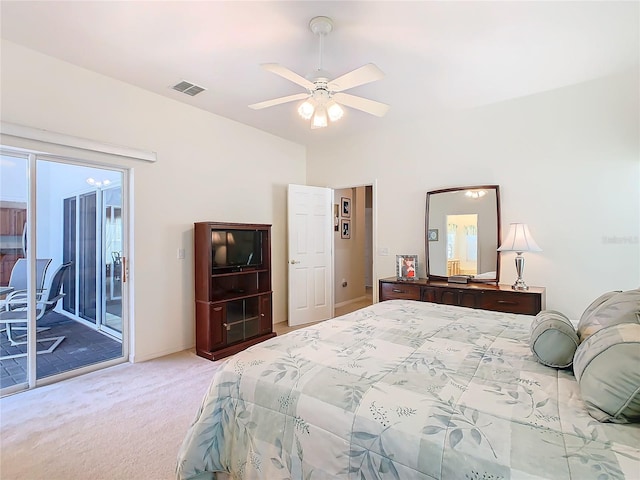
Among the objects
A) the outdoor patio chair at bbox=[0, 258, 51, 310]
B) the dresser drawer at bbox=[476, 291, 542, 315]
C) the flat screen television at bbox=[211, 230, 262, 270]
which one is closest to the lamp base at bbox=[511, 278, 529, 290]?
the dresser drawer at bbox=[476, 291, 542, 315]

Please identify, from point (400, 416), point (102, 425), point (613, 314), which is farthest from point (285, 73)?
point (102, 425)

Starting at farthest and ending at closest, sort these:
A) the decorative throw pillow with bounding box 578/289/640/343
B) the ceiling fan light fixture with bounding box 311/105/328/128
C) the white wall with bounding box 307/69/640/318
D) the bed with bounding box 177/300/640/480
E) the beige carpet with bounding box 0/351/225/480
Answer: the white wall with bounding box 307/69/640/318, the ceiling fan light fixture with bounding box 311/105/328/128, the beige carpet with bounding box 0/351/225/480, the decorative throw pillow with bounding box 578/289/640/343, the bed with bounding box 177/300/640/480

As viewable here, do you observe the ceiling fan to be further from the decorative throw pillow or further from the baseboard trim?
the baseboard trim

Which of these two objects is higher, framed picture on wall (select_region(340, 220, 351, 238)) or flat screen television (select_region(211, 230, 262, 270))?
framed picture on wall (select_region(340, 220, 351, 238))

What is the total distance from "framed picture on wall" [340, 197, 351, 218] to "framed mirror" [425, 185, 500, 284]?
222 centimetres

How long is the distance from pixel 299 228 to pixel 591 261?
334 centimetres

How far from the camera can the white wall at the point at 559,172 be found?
3055 mm

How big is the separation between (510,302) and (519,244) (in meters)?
0.59

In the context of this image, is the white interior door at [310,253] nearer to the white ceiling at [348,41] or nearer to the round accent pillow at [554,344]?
the white ceiling at [348,41]

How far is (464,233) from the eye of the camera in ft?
12.7

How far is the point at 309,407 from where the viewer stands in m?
1.19

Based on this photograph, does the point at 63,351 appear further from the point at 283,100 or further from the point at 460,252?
the point at 460,252

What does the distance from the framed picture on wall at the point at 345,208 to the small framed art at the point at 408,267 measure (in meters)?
2.26

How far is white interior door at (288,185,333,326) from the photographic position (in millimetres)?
4734
